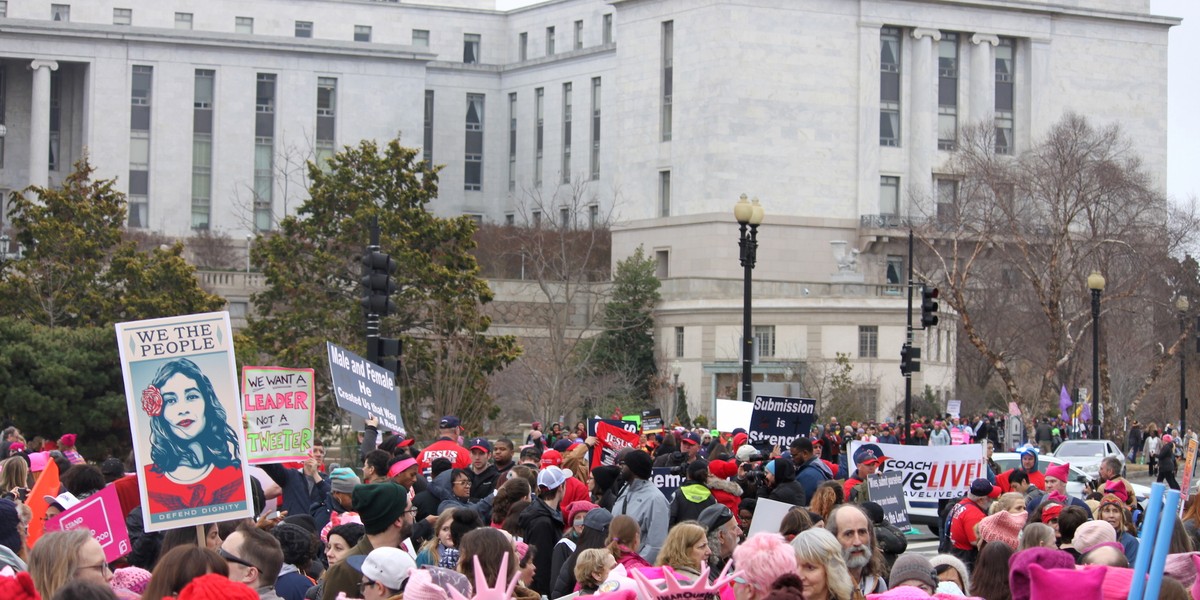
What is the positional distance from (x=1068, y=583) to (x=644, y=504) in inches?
273

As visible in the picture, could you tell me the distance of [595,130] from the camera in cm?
10688

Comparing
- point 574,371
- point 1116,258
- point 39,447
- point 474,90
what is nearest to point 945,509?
point 39,447

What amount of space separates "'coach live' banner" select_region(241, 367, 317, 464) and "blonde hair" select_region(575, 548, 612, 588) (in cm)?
599

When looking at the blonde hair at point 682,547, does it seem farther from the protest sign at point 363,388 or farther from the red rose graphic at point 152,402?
the protest sign at point 363,388

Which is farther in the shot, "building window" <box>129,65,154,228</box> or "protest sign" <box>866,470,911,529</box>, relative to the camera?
"building window" <box>129,65,154,228</box>

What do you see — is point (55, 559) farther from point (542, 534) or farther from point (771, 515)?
point (771, 515)

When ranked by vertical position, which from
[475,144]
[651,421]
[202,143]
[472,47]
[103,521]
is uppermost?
[472,47]

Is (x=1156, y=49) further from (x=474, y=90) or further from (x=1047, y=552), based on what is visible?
(x=1047, y=552)

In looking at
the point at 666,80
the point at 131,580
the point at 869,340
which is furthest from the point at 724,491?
the point at 666,80

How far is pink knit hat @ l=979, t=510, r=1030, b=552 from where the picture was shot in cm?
1330

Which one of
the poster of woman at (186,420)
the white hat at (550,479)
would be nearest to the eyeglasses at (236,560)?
the poster of woman at (186,420)

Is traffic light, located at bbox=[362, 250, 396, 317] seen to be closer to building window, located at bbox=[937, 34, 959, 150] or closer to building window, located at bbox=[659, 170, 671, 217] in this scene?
building window, located at bbox=[659, 170, 671, 217]

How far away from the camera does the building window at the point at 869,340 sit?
7725 cm

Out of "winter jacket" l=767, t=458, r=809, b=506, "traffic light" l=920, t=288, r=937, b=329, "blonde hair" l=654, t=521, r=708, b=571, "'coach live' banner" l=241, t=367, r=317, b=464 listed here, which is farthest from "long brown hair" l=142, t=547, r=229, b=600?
"traffic light" l=920, t=288, r=937, b=329
